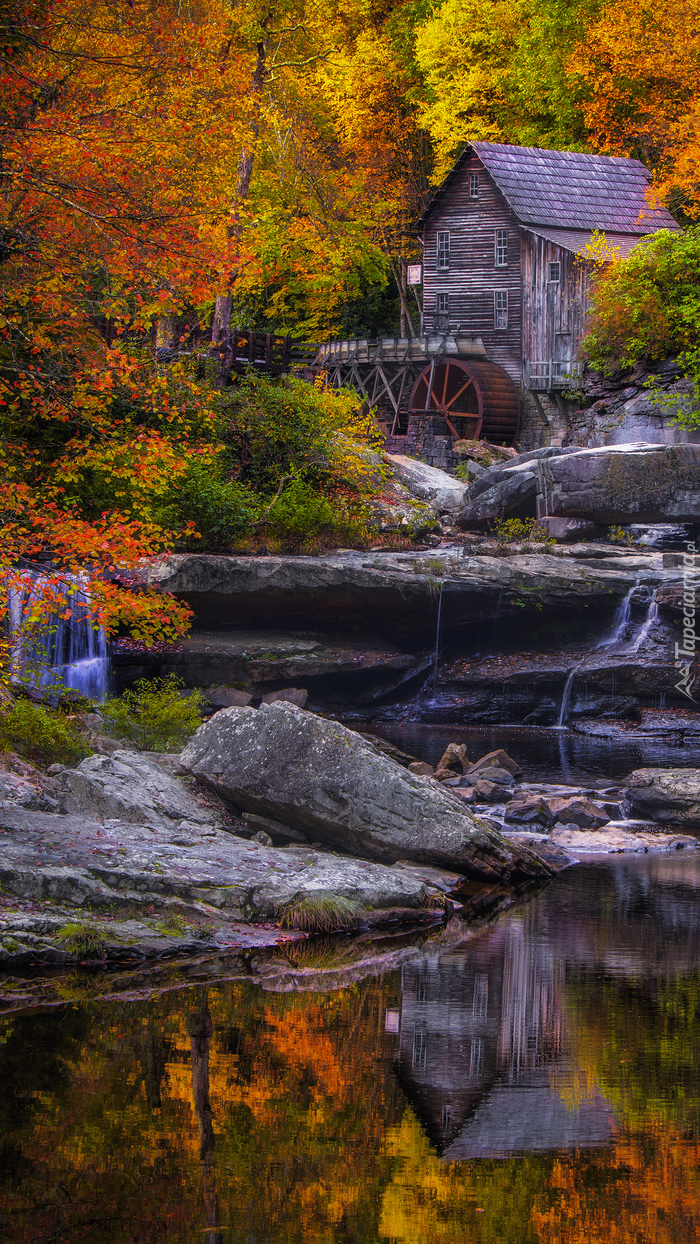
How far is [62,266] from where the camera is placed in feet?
35.7

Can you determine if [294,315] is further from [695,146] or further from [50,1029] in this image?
[50,1029]

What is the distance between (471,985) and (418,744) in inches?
454

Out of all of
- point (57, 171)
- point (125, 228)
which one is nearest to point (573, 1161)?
point (125, 228)

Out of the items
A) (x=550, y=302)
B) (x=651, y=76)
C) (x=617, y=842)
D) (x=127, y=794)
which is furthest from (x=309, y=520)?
(x=651, y=76)

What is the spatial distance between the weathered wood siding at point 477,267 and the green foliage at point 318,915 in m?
31.0

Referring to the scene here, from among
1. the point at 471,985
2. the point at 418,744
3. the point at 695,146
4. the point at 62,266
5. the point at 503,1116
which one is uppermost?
the point at 695,146

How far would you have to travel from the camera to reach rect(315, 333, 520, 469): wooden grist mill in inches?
1347

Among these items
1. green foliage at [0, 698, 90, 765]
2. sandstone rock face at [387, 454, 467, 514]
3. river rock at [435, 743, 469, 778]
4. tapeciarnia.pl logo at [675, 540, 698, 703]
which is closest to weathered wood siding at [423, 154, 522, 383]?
sandstone rock face at [387, 454, 467, 514]

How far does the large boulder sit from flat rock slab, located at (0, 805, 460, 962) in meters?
0.35

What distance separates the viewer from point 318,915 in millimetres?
7629

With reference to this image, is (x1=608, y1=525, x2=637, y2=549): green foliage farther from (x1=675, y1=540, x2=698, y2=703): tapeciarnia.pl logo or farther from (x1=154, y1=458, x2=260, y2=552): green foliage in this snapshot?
(x1=154, y1=458, x2=260, y2=552): green foliage

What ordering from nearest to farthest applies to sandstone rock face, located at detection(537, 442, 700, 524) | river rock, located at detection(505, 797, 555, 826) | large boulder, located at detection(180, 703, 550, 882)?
1. large boulder, located at detection(180, 703, 550, 882)
2. river rock, located at detection(505, 797, 555, 826)
3. sandstone rock face, located at detection(537, 442, 700, 524)

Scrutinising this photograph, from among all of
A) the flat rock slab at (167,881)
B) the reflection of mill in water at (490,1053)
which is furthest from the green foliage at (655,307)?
the reflection of mill in water at (490,1053)

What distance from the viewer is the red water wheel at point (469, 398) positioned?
35031 millimetres
